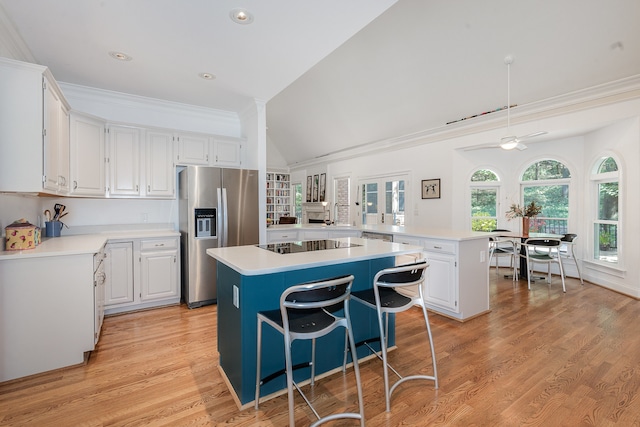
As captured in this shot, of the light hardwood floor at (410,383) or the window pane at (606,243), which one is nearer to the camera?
the light hardwood floor at (410,383)

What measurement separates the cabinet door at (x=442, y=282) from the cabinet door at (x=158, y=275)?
10.2ft

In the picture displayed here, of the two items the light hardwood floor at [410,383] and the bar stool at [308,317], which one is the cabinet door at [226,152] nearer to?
the light hardwood floor at [410,383]

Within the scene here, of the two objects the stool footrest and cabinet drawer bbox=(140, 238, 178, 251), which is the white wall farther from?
cabinet drawer bbox=(140, 238, 178, 251)

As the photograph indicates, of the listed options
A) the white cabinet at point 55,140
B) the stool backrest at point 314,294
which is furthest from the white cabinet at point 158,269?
the stool backrest at point 314,294

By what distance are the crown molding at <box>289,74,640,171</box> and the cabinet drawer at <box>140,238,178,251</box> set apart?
4768mm

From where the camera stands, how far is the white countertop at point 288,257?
1733 millimetres

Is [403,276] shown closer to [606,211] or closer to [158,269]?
[158,269]

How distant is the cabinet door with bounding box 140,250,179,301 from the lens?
Result: 356 cm

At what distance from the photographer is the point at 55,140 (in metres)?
2.62

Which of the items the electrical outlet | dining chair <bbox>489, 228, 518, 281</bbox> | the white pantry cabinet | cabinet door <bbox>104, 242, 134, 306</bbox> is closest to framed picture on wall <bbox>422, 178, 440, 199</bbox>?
dining chair <bbox>489, 228, 518, 281</bbox>

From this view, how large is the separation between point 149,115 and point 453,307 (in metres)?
4.62

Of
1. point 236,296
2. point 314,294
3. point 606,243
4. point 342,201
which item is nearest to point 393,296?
point 314,294

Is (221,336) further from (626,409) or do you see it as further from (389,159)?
(389,159)

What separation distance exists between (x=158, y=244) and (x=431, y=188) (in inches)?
190
